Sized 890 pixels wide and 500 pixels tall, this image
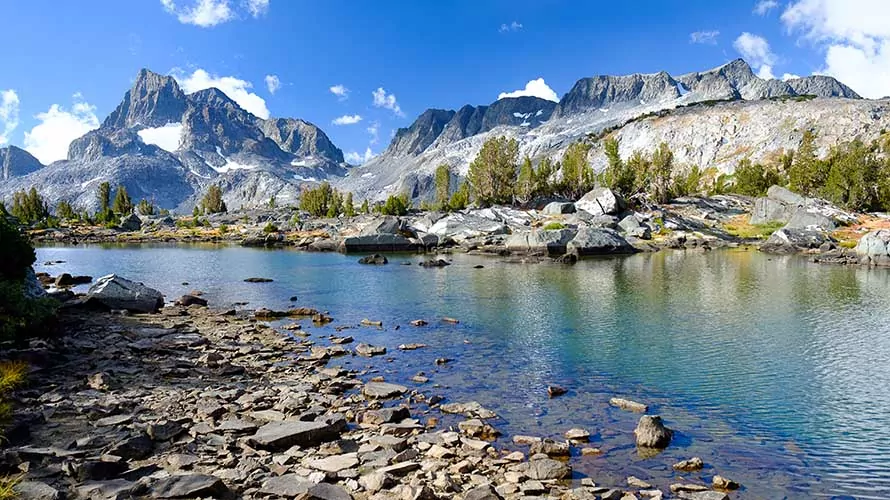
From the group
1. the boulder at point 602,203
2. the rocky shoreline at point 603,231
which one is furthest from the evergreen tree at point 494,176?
the boulder at point 602,203

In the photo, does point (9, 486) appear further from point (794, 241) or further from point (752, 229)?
point (752, 229)

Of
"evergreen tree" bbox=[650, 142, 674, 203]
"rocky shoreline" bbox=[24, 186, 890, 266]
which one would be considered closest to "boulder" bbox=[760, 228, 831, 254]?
"rocky shoreline" bbox=[24, 186, 890, 266]

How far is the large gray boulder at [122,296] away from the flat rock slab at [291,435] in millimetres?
26365

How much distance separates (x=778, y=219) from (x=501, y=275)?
89.7 m

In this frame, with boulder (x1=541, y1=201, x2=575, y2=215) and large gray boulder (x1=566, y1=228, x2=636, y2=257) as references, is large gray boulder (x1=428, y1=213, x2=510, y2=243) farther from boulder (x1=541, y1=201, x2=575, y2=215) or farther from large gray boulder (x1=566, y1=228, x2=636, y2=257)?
large gray boulder (x1=566, y1=228, x2=636, y2=257)

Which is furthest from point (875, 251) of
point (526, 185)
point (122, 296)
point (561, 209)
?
point (526, 185)

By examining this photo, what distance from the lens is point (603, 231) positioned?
93438mm

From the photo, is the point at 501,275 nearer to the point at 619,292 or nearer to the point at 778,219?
the point at 619,292

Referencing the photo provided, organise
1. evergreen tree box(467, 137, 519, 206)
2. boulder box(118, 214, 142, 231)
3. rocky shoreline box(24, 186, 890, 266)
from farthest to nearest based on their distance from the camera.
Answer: boulder box(118, 214, 142, 231) → evergreen tree box(467, 137, 519, 206) → rocky shoreline box(24, 186, 890, 266)

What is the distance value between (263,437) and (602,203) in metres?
119

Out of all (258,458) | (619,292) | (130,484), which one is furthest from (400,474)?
(619,292)

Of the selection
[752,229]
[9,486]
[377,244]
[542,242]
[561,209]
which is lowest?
[9,486]

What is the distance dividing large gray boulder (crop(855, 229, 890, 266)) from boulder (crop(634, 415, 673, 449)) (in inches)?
2814

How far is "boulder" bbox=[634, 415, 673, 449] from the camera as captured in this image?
15352 mm
